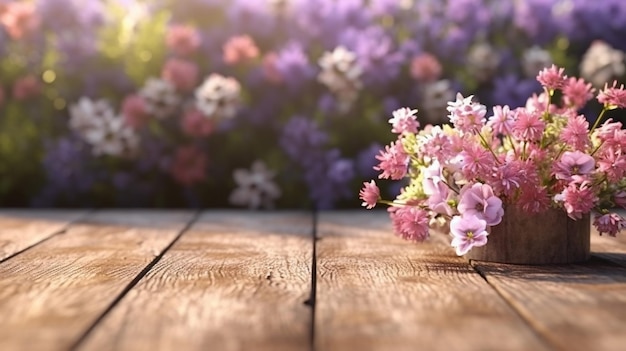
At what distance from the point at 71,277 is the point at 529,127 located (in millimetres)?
943

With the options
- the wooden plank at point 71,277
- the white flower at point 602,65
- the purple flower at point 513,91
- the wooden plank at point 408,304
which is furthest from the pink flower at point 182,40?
the wooden plank at point 408,304

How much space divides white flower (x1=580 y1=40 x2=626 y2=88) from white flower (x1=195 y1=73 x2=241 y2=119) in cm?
143

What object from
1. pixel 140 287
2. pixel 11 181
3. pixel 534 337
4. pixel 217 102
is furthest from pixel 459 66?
pixel 534 337

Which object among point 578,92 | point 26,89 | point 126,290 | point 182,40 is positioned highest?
point 182,40

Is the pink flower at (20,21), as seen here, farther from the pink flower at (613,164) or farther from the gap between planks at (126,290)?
the pink flower at (613,164)

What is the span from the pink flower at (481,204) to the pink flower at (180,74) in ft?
7.01

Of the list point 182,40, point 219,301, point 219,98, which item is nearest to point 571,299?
point 219,301

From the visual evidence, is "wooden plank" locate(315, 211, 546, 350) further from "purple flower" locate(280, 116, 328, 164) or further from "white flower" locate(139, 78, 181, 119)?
"white flower" locate(139, 78, 181, 119)

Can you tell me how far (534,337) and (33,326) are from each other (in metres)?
0.73

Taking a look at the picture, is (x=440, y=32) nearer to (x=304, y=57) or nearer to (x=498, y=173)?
(x=304, y=57)

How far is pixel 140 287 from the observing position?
1.83 metres

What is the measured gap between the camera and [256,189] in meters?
3.80

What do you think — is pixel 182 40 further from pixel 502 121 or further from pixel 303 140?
pixel 502 121

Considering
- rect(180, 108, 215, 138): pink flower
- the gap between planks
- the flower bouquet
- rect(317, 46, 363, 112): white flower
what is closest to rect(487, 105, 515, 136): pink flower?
the flower bouquet
